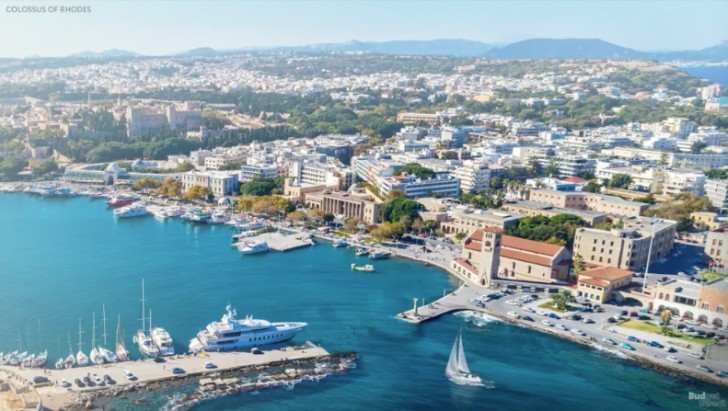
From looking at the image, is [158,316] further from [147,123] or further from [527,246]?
[147,123]

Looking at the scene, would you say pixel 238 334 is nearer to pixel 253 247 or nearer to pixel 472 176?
pixel 253 247

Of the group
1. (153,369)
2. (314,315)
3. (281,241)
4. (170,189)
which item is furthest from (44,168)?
(153,369)

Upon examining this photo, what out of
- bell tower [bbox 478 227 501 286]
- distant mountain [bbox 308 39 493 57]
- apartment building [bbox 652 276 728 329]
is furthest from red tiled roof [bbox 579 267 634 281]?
distant mountain [bbox 308 39 493 57]

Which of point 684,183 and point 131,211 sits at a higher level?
point 684,183

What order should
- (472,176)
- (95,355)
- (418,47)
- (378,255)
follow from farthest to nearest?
(418,47), (472,176), (378,255), (95,355)

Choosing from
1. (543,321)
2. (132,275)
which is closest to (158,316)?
(132,275)

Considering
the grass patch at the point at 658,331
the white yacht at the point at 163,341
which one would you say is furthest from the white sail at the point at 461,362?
the white yacht at the point at 163,341

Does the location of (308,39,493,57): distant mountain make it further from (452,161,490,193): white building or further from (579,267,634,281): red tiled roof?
(579,267,634,281): red tiled roof
